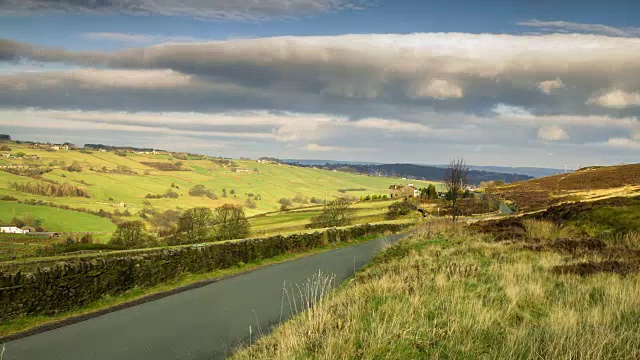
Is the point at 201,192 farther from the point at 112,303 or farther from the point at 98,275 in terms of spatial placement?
the point at 112,303

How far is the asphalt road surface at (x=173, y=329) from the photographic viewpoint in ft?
37.9

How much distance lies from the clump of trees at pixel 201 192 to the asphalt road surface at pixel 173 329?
161349 millimetres

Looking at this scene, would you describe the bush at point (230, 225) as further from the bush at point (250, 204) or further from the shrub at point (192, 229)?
the bush at point (250, 204)

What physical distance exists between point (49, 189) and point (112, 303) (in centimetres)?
12987

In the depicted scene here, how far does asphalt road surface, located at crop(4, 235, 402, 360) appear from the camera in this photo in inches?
455

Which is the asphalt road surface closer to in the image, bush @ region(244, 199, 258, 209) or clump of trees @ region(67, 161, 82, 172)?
bush @ region(244, 199, 258, 209)

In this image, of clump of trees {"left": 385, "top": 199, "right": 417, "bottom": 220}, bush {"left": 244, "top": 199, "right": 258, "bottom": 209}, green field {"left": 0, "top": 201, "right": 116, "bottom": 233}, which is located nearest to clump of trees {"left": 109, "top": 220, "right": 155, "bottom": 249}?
green field {"left": 0, "top": 201, "right": 116, "bottom": 233}

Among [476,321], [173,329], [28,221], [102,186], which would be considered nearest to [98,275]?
[173,329]

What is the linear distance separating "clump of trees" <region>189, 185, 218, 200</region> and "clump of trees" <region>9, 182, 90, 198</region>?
4698 cm

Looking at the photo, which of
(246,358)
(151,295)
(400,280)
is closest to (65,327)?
(151,295)

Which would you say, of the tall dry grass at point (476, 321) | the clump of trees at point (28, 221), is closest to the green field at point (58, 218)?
the clump of trees at point (28, 221)

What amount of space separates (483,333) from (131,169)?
21074 centimetres

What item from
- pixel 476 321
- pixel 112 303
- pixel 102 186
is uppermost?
pixel 476 321

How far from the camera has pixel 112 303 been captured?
18.3m
